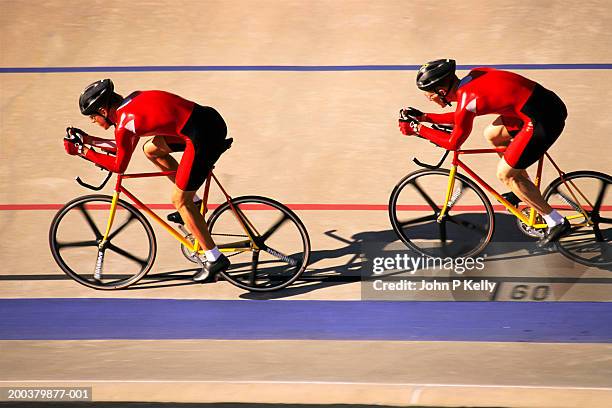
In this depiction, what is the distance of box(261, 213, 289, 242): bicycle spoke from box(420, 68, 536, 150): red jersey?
47.3 inches

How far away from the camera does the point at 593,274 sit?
23.1 ft

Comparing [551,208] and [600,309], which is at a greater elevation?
[551,208]

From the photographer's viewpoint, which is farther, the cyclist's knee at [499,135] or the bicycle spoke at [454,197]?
the bicycle spoke at [454,197]

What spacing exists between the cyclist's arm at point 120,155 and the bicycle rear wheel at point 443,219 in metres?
1.83

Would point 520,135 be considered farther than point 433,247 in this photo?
No

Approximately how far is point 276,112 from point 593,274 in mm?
3542

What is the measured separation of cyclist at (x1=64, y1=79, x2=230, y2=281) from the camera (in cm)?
646

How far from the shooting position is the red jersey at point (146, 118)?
643cm

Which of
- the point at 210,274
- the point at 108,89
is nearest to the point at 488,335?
the point at 210,274

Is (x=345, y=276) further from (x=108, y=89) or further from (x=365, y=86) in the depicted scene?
(x=365, y=86)

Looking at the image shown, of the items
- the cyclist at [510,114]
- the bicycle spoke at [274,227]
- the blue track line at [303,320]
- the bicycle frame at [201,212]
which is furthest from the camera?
the bicycle spoke at [274,227]

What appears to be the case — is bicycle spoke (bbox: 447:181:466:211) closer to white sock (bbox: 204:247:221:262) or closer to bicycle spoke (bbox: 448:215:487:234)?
bicycle spoke (bbox: 448:215:487:234)

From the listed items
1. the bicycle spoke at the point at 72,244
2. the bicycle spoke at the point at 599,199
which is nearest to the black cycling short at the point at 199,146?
the bicycle spoke at the point at 72,244

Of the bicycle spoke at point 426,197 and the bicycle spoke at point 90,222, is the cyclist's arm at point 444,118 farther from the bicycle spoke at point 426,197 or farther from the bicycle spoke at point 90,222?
the bicycle spoke at point 90,222
